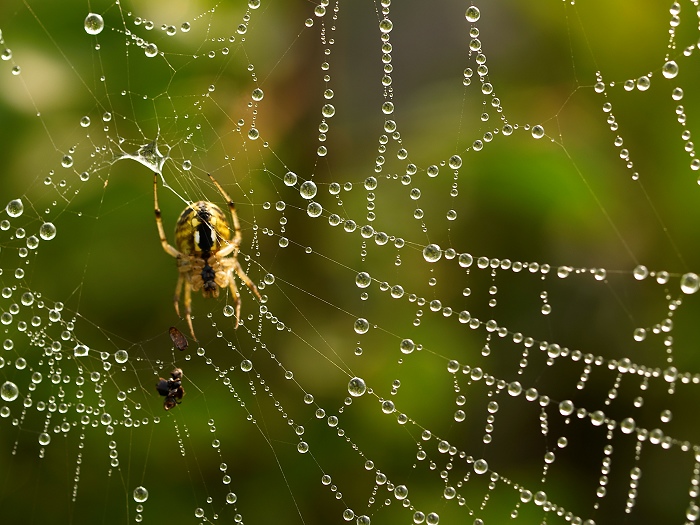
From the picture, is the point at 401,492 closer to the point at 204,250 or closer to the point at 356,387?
the point at 356,387

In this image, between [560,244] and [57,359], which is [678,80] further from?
[57,359]

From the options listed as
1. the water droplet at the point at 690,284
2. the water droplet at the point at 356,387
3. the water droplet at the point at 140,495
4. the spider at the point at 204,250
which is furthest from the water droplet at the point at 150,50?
the water droplet at the point at 690,284

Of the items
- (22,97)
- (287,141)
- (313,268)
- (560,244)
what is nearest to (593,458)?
(560,244)

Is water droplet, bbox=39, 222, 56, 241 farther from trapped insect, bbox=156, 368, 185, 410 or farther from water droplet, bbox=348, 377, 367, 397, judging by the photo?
water droplet, bbox=348, 377, 367, 397

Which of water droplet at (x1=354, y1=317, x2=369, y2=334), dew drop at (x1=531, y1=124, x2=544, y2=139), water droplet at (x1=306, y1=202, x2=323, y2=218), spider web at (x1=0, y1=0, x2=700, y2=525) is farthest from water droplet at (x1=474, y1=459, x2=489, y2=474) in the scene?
dew drop at (x1=531, y1=124, x2=544, y2=139)

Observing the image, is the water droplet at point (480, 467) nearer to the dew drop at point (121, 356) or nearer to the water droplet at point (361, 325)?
the water droplet at point (361, 325)

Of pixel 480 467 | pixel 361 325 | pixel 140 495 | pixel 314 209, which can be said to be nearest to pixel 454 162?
pixel 314 209
